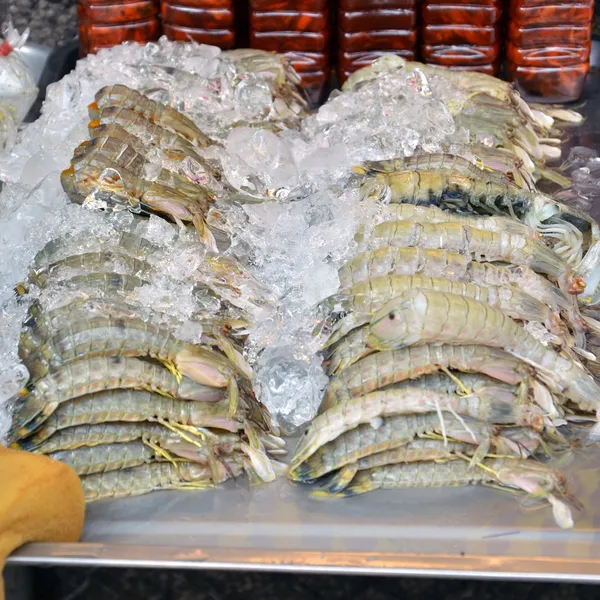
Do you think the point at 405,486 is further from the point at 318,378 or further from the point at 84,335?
the point at 84,335

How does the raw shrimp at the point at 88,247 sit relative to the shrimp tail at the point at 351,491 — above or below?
above

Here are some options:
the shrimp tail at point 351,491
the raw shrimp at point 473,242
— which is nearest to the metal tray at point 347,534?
the shrimp tail at point 351,491

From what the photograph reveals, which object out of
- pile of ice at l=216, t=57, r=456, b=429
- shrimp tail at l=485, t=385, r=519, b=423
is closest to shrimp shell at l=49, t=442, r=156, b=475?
pile of ice at l=216, t=57, r=456, b=429

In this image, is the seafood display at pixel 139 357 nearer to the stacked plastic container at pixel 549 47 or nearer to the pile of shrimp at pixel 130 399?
the pile of shrimp at pixel 130 399

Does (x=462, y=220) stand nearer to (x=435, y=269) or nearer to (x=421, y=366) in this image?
(x=435, y=269)

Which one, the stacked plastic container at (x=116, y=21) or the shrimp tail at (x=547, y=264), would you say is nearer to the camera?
the shrimp tail at (x=547, y=264)

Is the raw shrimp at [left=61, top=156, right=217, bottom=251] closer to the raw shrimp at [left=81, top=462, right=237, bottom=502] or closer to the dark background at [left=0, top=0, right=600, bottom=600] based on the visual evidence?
the raw shrimp at [left=81, top=462, right=237, bottom=502]

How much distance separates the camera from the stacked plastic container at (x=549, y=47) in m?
3.60

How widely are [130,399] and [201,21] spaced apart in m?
2.23

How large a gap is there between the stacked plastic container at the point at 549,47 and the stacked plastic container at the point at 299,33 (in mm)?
810

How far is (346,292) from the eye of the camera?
85.4 inches

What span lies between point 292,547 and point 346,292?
686 mm

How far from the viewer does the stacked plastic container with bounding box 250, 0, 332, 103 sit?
11.8ft

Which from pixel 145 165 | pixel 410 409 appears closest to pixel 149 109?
pixel 145 165
